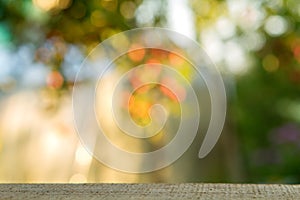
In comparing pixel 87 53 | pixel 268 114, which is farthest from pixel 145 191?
pixel 268 114

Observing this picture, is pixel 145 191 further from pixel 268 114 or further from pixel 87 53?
pixel 268 114

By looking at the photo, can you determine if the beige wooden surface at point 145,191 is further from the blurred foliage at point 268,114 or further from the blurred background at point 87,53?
the blurred foliage at point 268,114

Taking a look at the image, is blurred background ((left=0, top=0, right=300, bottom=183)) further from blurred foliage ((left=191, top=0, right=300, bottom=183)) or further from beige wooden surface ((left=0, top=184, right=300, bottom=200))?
beige wooden surface ((left=0, top=184, right=300, bottom=200))

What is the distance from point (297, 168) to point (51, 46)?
5.60 feet

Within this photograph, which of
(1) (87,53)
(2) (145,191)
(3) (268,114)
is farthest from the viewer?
(3) (268,114)

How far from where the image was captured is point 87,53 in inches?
86.3

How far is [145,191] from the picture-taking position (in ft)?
2.22

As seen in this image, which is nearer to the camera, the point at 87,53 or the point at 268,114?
the point at 87,53

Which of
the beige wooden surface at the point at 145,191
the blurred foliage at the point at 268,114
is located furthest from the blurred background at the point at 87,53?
the beige wooden surface at the point at 145,191

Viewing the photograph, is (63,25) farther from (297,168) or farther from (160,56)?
(297,168)

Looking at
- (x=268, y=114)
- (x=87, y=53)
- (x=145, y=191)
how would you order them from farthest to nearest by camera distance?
(x=268, y=114)
(x=87, y=53)
(x=145, y=191)

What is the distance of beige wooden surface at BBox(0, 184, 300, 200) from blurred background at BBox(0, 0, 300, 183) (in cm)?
136

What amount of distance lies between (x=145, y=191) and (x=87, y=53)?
5.07ft

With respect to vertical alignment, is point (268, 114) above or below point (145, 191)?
above
